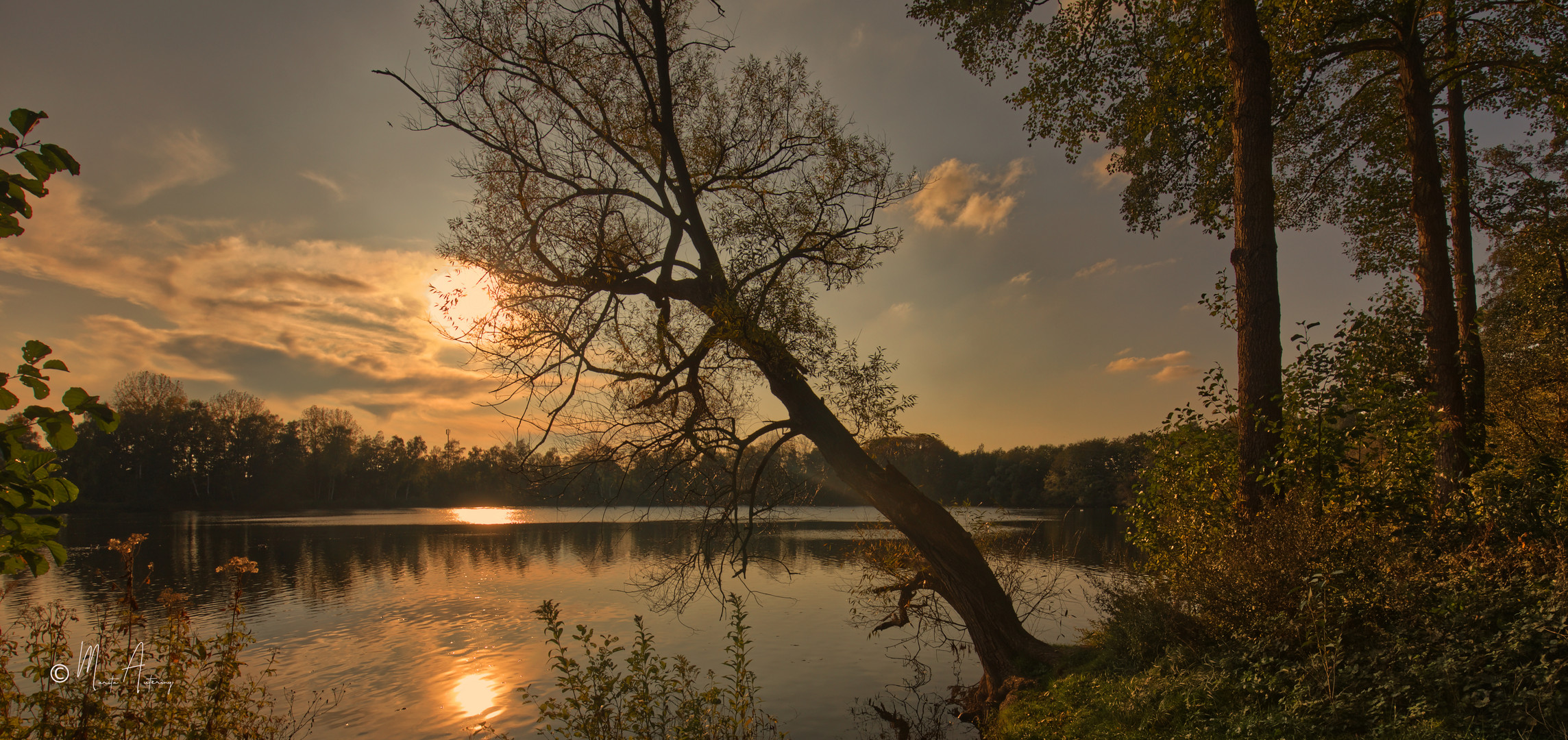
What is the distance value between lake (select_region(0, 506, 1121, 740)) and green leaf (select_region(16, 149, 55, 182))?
20.2 ft

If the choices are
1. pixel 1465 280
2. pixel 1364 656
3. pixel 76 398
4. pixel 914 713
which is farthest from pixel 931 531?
pixel 76 398

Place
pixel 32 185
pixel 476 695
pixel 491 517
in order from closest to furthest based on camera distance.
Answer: pixel 32 185
pixel 476 695
pixel 491 517

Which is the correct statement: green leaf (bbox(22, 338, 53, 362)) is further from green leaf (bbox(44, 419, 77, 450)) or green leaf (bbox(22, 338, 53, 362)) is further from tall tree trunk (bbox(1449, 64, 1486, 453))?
tall tree trunk (bbox(1449, 64, 1486, 453))

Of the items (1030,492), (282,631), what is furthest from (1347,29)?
(1030,492)

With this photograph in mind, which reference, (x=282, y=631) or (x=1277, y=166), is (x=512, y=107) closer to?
(x=1277, y=166)

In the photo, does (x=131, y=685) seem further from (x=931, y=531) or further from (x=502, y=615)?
(x=502, y=615)

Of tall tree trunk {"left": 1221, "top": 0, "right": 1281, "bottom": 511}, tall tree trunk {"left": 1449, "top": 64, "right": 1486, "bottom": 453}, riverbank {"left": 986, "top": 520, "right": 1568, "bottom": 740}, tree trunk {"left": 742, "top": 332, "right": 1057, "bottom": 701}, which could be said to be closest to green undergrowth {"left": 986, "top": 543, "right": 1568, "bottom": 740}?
riverbank {"left": 986, "top": 520, "right": 1568, "bottom": 740}

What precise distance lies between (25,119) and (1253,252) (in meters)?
8.95

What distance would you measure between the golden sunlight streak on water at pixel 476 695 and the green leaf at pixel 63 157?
11.0 meters

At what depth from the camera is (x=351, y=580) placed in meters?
23.9

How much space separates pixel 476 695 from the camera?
11969mm

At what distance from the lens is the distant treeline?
205ft

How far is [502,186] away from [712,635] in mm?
10861

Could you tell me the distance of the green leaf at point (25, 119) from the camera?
80.1 inches
